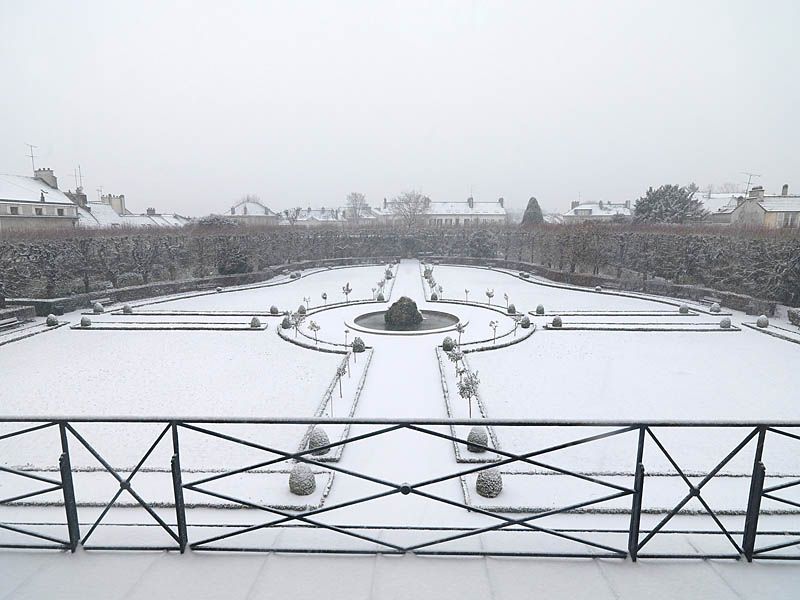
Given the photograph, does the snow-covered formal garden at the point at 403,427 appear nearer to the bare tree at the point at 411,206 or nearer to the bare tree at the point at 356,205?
the bare tree at the point at 411,206

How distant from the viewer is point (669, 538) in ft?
10.4

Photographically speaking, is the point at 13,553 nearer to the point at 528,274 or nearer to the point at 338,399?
the point at 338,399

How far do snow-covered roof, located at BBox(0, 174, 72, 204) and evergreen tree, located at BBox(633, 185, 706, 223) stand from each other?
4624 cm

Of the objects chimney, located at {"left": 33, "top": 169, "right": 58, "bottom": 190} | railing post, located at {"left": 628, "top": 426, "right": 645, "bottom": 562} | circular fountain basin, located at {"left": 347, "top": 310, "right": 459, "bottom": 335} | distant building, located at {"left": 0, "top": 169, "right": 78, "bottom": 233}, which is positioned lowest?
circular fountain basin, located at {"left": 347, "top": 310, "right": 459, "bottom": 335}

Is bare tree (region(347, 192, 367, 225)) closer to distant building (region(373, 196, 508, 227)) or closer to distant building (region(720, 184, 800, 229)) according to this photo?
distant building (region(373, 196, 508, 227))

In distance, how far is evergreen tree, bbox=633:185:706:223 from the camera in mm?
33844

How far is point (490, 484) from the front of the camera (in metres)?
6.36

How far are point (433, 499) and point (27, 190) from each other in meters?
43.6

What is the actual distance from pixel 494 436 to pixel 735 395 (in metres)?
5.97

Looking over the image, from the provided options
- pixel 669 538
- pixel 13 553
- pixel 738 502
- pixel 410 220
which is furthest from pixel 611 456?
pixel 410 220

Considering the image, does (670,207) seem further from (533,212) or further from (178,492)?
(178,492)

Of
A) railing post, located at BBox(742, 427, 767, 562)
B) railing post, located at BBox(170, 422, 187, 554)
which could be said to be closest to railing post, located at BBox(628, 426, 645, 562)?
railing post, located at BBox(742, 427, 767, 562)

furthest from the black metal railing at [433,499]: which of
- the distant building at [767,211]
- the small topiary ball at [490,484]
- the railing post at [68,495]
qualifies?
the distant building at [767,211]

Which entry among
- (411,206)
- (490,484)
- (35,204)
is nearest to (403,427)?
(490,484)
